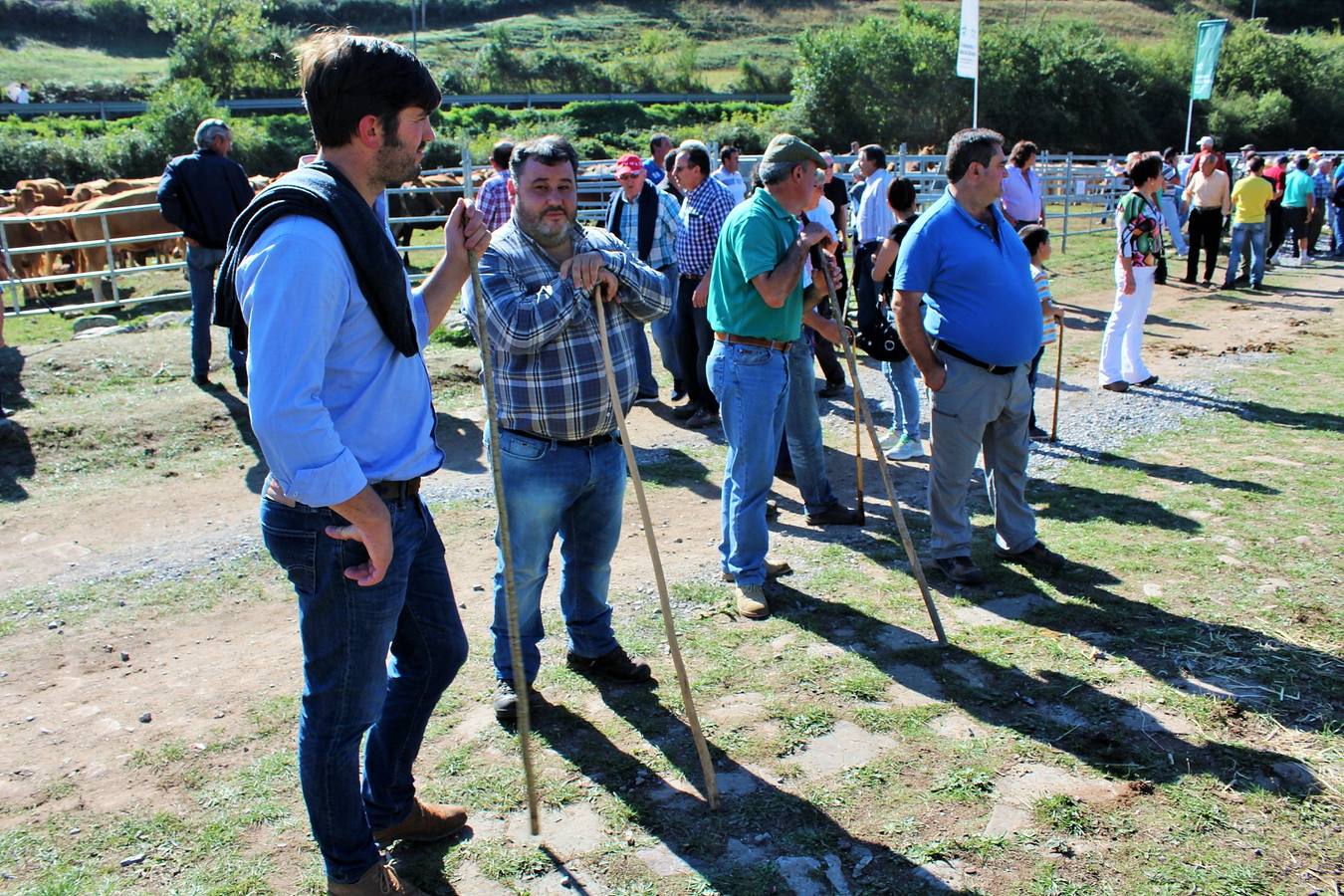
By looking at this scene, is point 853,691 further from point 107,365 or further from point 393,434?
point 107,365

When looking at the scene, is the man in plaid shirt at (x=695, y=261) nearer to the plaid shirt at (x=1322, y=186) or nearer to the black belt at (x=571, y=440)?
the black belt at (x=571, y=440)

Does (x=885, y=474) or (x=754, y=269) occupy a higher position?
(x=754, y=269)

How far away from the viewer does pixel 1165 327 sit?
12.0 meters

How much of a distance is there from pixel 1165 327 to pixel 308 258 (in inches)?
466

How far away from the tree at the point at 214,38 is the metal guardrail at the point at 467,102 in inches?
160

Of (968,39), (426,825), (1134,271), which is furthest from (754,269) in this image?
(968,39)

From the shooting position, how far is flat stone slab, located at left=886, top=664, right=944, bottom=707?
407 centimetres

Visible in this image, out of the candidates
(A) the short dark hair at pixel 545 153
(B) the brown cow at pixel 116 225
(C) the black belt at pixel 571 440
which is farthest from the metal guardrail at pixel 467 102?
(C) the black belt at pixel 571 440

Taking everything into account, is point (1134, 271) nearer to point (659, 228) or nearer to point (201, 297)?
point (659, 228)

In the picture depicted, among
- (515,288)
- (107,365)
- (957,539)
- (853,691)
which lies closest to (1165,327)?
(957,539)

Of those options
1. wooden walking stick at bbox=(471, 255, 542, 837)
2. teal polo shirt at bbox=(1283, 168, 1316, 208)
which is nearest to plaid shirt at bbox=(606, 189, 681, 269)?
wooden walking stick at bbox=(471, 255, 542, 837)

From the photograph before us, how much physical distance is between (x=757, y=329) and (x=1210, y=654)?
2.42m

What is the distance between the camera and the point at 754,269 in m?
4.67

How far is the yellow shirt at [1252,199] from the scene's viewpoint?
14.2 meters
